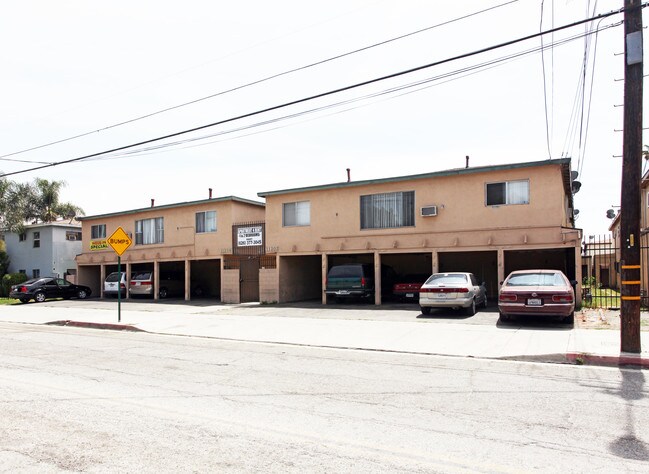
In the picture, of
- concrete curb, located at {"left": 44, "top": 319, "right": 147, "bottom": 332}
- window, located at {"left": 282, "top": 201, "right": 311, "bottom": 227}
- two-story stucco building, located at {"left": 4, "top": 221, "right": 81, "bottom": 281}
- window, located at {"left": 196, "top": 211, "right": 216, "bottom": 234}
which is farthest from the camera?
two-story stucco building, located at {"left": 4, "top": 221, "right": 81, "bottom": 281}

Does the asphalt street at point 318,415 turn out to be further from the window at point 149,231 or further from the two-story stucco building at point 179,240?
the window at point 149,231

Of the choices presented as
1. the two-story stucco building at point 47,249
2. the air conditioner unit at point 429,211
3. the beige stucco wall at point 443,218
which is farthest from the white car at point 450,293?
the two-story stucco building at point 47,249

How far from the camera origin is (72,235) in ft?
125

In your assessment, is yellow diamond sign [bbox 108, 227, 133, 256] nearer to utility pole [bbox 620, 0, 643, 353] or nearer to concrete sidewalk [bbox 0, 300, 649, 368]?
concrete sidewalk [bbox 0, 300, 649, 368]

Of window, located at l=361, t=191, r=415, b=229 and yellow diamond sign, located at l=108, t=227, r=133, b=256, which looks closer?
yellow diamond sign, located at l=108, t=227, r=133, b=256

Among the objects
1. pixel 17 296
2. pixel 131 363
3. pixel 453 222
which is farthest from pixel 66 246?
pixel 131 363

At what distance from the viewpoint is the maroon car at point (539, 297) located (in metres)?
13.3

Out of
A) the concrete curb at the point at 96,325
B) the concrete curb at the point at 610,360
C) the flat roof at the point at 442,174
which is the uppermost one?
the flat roof at the point at 442,174

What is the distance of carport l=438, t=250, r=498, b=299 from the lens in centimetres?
2508

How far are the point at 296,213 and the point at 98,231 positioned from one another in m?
16.2

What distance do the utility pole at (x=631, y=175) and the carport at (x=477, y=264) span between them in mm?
15057

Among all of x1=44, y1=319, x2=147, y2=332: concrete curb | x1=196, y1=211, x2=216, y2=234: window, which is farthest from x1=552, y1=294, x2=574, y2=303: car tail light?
x1=196, y1=211, x2=216, y2=234: window

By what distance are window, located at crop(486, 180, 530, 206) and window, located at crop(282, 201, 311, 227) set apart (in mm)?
8009

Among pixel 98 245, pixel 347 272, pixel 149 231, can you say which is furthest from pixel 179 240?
pixel 347 272
